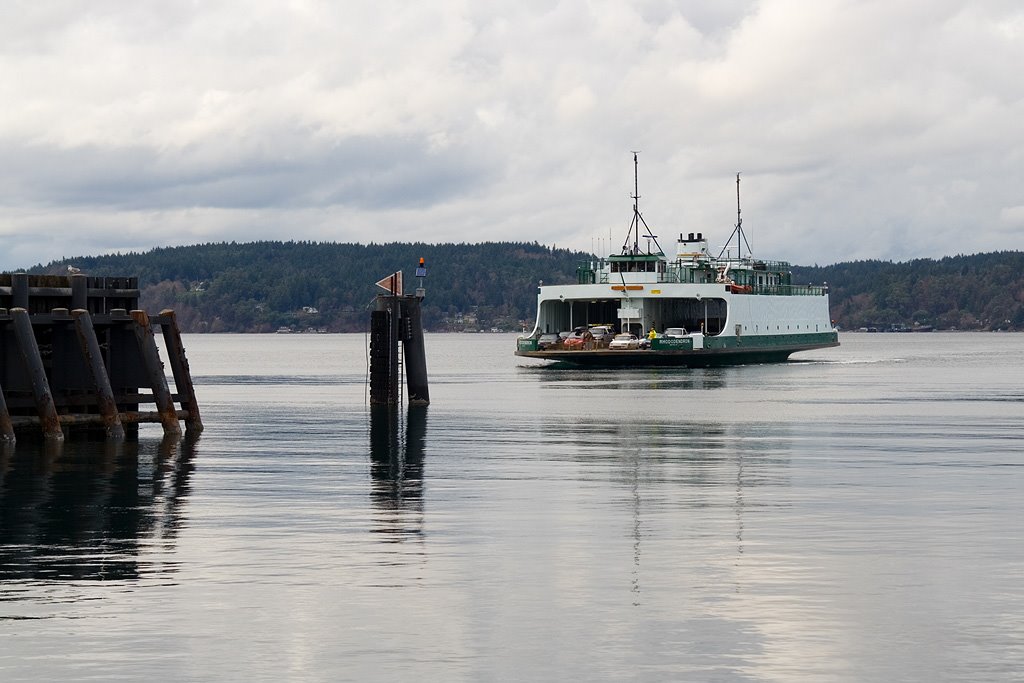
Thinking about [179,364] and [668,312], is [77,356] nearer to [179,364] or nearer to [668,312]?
Answer: [179,364]

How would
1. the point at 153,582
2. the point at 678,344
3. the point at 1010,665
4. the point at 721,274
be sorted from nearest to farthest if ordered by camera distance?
the point at 1010,665 → the point at 153,582 → the point at 678,344 → the point at 721,274

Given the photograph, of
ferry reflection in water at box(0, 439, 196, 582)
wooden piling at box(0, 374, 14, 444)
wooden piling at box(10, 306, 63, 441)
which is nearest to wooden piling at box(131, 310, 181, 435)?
ferry reflection in water at box(0, 439, 196, 582)

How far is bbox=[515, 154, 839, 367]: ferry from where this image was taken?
93.4 metres

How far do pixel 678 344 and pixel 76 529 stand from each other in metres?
72.3

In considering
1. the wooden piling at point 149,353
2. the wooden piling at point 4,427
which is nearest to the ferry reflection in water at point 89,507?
the wooden piling at point 4,427

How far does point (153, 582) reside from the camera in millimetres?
17578

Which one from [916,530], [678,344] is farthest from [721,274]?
[916,530]

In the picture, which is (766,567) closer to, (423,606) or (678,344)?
(423,606)

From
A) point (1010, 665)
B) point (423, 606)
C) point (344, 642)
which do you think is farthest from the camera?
point (423, 606)

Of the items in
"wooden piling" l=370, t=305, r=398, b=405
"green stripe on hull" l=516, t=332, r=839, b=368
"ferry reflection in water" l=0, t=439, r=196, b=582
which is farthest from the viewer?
"green stripe on hull" l=516, t=332, r=839, b=368

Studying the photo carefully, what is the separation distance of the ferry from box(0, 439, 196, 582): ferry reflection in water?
2293 inches

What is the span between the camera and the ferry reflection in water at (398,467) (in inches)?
920

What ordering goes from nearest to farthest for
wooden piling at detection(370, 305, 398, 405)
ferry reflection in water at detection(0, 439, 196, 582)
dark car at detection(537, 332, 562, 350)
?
ferry reflection in water at detection(0, 439, 196, 582) → wooden piling at detection(370, 305, 398, 405) → dark car at detection(537, 332, 562, 350)

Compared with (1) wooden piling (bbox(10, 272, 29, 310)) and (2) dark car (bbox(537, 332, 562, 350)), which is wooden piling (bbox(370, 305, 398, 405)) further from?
(2) dark car (bbox(537, 332, 562, 350))
